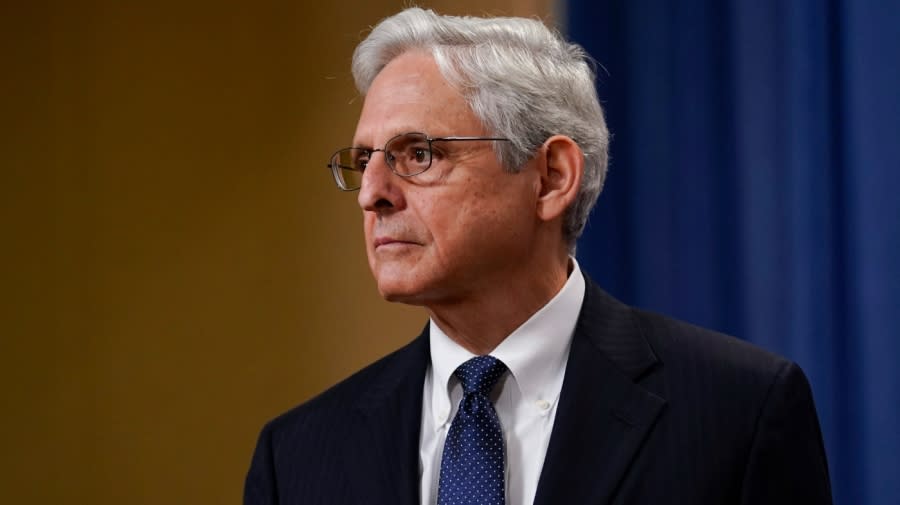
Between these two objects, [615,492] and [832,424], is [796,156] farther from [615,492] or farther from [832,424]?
[615,492]

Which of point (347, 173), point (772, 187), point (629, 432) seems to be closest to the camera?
point (629, 432)

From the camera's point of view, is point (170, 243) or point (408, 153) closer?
point (408, 153)

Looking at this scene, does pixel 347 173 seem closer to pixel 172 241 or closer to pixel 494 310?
pixel 494 310

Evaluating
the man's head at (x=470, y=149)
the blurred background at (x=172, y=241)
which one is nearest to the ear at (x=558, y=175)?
the man's head at (x=470, y=149)

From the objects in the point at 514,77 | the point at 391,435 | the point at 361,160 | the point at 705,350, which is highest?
the point at 514,77

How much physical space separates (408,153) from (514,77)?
0.63ft

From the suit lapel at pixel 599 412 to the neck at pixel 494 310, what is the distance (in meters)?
0.08

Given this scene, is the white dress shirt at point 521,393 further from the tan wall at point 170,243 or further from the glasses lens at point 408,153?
the tan wall at point 170,243

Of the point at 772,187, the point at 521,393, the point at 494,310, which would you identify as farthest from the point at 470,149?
the point at 772,187

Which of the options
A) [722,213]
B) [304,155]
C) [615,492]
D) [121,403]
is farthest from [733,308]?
[121,403]

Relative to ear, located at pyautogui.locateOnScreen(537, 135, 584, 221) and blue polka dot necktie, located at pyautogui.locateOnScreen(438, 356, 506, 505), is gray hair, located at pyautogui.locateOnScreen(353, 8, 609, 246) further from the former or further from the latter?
blue polka dot necktie, located at pyautogui.locateOnScreen(438, 356, 506, 505)

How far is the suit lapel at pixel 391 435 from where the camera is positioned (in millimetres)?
1604

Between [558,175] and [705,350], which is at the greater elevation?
[558,175]

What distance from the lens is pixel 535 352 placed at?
1635 millimetres
